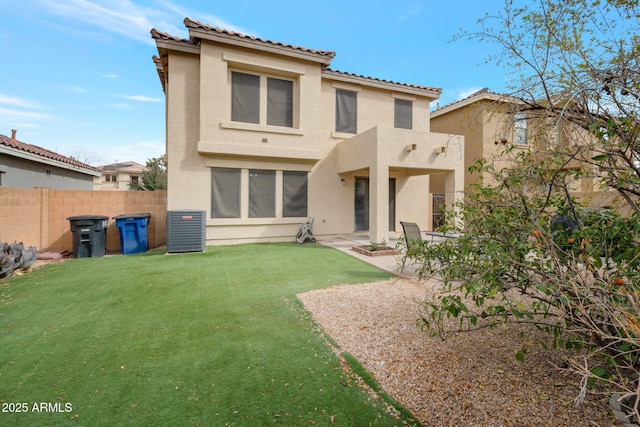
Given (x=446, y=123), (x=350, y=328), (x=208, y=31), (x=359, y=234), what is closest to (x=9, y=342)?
(x=350, y=328)

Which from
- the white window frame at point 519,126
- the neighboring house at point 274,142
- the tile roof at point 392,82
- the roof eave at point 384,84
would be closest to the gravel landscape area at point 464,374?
the white window frame at point 519,126

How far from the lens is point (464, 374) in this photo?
297 centimetres

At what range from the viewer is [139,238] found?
1030 centimetres

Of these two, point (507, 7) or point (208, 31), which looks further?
point (208, 31)

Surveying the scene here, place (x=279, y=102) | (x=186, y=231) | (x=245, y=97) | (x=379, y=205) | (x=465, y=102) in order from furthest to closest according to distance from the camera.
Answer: (x=465, y=102) → (x=279, y=102) → (x=245, y=97) → (x=379, y=205) → (x=186, y=231)

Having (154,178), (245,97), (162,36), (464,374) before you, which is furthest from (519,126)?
(154,178)

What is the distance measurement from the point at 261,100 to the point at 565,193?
11.1 meters

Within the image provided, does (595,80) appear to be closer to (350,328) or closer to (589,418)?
(589,418)

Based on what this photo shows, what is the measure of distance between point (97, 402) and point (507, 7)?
20.2 feet

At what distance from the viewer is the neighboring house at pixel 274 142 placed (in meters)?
10.6

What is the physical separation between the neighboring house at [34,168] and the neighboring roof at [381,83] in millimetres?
12994

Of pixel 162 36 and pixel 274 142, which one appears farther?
pixel 274 142

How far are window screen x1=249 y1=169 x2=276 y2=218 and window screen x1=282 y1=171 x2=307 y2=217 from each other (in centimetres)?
46

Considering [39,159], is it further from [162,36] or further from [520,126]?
[520,126]
